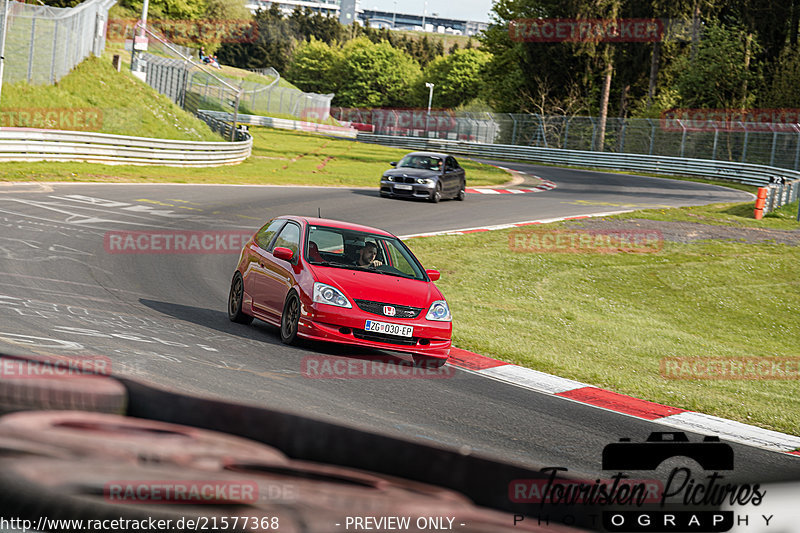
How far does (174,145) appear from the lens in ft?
106

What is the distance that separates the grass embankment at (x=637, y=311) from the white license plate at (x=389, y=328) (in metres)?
1.72

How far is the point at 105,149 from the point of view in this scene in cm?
2977

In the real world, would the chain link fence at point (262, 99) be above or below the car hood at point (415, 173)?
above

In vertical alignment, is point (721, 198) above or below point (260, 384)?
above

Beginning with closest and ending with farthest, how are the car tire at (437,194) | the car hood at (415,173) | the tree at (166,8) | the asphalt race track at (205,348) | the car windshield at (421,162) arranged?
the asphalt race track at (205,348)
the car tire at (437,194)
the car hood at (415,173)
the car windshield at (421,162)
the tree at (166,8)

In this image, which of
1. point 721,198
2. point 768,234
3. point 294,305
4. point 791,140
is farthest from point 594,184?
point 294,305

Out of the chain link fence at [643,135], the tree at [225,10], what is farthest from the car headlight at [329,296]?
the tree at [225,10]

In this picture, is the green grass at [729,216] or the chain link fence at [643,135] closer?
the green grass at [729,216]

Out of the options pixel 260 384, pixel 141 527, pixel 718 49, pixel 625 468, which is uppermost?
pixel 718 49

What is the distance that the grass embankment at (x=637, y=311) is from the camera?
10.7m

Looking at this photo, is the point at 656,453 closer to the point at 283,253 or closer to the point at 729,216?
the point at 283,253

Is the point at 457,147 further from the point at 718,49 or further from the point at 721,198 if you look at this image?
the point at 721,198

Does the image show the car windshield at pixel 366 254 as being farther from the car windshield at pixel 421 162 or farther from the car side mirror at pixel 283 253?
the car windshield at pixel 421 162

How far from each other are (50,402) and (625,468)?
6.51ft
